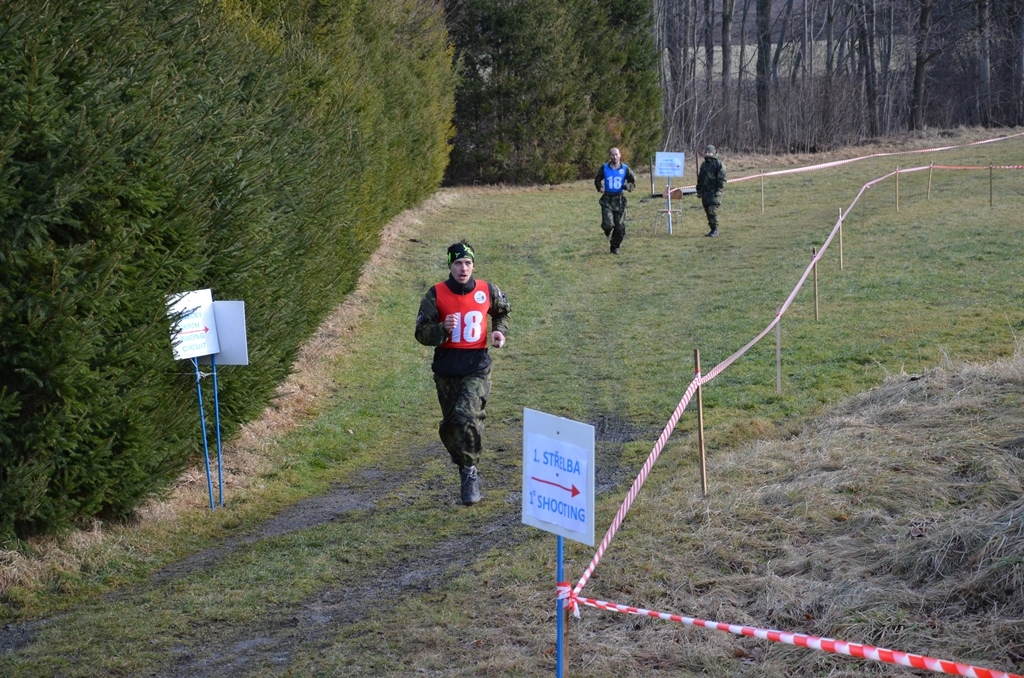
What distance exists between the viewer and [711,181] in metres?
23.7

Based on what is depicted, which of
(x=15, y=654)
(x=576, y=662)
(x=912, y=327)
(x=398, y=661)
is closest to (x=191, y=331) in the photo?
(x=15, y=654)

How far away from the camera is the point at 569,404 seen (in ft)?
41.8

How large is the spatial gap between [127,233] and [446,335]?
2.64m

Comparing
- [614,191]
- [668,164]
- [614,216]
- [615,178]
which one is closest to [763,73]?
[668,164]

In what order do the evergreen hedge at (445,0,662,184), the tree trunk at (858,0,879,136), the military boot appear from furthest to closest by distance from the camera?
1. the tree trunk at (858,0,879,136)
2. the evergreen hedge at (445,0,662,184)
3. the military boot

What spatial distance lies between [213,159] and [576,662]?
5472mm

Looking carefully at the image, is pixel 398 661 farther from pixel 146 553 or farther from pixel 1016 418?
pixel 1016 418

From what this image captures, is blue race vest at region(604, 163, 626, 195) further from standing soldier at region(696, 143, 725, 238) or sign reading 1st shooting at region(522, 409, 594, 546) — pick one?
sign reading 1st shooting at region(522, 409, 594, 546)

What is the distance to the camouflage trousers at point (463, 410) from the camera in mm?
9094

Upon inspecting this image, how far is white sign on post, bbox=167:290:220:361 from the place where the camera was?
878 cm

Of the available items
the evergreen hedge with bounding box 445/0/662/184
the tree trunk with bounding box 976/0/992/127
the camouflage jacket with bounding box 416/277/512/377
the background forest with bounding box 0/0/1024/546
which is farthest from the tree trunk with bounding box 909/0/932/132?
the camouflage jacket with bounding box 416/277/512/377

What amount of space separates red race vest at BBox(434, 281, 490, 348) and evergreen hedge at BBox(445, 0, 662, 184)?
27.4m

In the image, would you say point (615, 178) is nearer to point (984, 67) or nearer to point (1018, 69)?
point (1018, 69)

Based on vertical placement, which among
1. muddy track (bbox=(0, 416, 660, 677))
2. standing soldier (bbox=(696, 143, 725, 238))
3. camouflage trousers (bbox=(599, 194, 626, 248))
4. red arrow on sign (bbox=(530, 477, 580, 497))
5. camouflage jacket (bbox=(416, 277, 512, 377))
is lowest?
muddy track (bbox=(0, 416, 660, 677))
